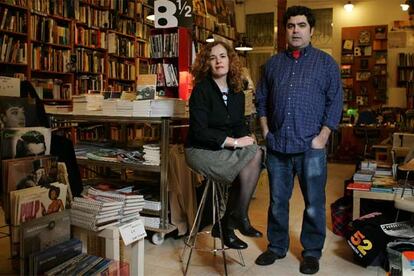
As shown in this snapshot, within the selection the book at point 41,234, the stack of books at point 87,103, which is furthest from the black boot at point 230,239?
the stack of books at point 87,103

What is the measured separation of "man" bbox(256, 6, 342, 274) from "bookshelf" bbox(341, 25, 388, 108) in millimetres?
6674

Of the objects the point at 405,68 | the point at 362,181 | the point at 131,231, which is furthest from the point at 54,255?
the point at 405,68

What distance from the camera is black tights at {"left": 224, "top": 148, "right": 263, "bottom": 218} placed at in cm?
226

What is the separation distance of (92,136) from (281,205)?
12.9 feet

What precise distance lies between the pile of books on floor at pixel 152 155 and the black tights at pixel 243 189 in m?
0.73

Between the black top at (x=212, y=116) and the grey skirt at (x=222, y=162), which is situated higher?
the black top at (x=212, y=116)

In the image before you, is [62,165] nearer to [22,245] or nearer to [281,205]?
[22,245]

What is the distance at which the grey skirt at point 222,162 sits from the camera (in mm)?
2195

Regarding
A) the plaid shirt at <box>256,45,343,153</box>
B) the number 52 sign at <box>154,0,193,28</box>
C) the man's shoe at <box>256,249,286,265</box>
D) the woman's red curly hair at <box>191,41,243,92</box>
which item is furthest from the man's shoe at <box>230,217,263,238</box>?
the number 52 sign at <box>154,0,193,28</box>

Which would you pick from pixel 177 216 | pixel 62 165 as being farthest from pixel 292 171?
pixel 62 165

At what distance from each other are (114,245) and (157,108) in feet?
3.86

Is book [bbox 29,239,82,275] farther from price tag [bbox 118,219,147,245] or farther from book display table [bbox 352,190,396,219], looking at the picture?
book display table [bbox 352,190,396,219]

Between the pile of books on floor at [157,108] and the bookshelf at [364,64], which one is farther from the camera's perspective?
the bookshelf at [364,64]

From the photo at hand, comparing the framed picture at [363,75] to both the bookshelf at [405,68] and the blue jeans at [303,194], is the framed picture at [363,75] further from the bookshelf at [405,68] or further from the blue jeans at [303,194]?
the blue jeans at [303,194]
